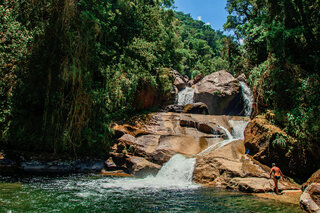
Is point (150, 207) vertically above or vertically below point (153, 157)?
below

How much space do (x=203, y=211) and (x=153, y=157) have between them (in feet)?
19.2

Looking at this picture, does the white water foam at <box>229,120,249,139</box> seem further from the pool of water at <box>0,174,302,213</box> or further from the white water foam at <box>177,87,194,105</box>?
the white water foam at <box>177,87,194,105</box>

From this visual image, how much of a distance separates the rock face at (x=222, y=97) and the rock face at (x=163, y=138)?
736 cm

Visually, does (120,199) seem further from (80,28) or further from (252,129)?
(80,28)

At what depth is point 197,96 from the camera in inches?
931

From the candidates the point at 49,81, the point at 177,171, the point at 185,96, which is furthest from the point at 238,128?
the point at 49,81

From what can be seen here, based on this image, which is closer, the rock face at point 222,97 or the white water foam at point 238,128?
the white water foam at point 238,128

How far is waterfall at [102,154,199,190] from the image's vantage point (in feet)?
27.2

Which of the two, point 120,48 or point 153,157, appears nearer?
point 153,157

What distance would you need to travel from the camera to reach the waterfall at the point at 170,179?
8.29 meters

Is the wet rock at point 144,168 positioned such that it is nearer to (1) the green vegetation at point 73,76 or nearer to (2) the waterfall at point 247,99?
(1) the green vegetation at point 73,76

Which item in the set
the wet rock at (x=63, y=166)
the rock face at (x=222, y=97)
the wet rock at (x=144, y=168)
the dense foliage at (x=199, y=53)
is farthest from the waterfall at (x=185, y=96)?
the wet rock at (x=63, y=166)

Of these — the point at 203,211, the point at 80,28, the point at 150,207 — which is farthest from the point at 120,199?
the point at 80,28

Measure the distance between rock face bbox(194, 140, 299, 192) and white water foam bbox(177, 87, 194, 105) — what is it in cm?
1370
